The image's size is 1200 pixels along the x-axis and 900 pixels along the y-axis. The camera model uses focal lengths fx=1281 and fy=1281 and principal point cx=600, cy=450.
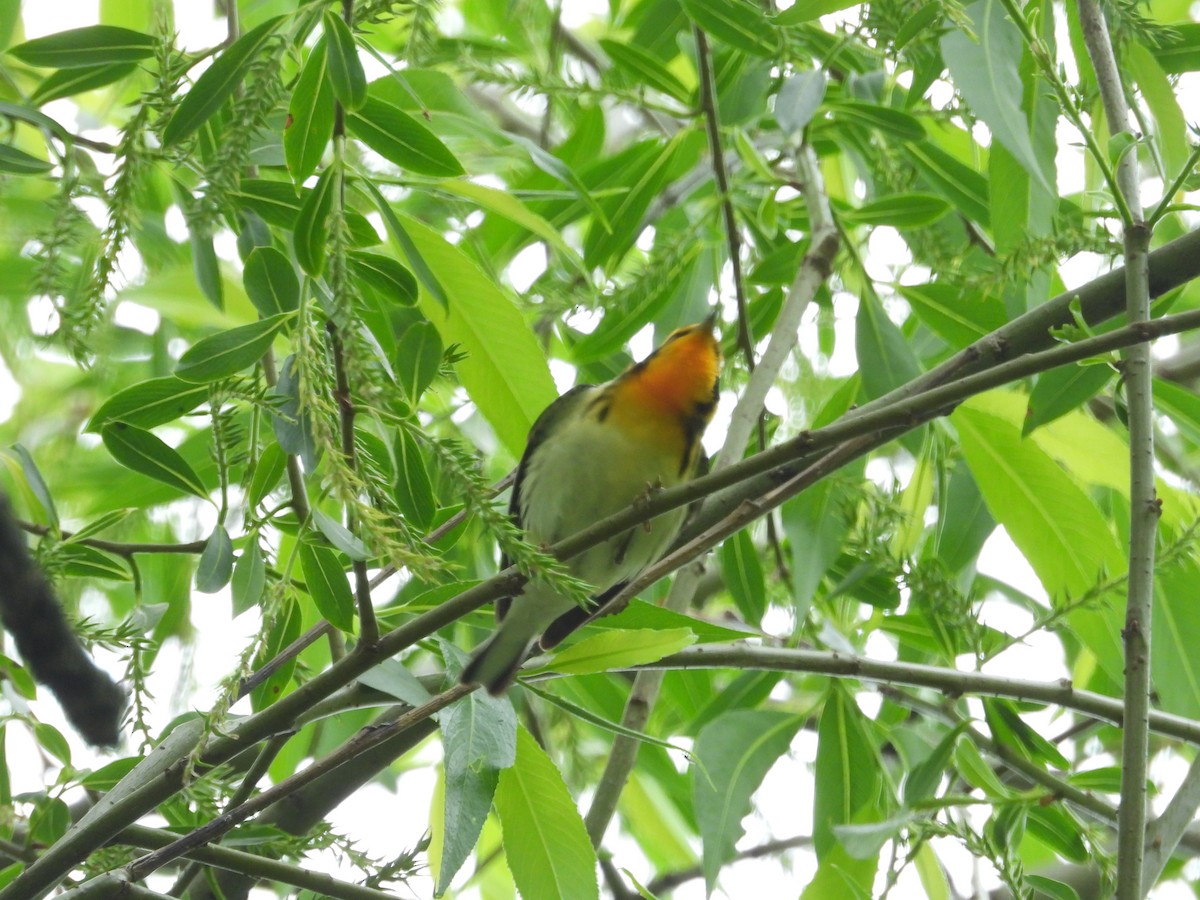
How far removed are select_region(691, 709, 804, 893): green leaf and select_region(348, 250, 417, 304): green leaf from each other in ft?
3.77

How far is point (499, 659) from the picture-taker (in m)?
2.47

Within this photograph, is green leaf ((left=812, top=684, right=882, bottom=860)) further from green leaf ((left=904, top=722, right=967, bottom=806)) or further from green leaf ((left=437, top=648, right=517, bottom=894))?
green leaf ((left=437, top=648, right=517, bottom=894))

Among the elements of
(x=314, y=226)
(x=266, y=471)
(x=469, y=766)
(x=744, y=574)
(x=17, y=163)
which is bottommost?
(x=469, y=766)

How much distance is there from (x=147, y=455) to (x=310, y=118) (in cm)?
63

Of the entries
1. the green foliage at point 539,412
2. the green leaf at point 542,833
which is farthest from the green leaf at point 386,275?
the green leaf at point 542,833

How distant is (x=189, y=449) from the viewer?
2996 millimetres

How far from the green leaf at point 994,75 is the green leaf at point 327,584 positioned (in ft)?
4.22

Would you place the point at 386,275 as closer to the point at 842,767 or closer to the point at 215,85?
the point at 215,85

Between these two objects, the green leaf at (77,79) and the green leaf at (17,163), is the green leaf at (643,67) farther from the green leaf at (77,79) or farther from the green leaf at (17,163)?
the green leaf at (17,163)

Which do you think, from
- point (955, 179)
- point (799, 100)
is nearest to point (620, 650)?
point (799, 100)

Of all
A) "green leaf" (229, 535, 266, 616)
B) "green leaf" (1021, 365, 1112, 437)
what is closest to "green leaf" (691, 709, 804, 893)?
"green leaf" (1021, 365, 1112, 437)

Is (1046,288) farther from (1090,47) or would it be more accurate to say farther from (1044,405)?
(1090,47)

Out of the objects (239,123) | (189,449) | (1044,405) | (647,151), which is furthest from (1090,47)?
(189,449)

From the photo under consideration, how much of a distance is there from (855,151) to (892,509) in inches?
44.7
